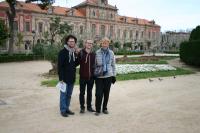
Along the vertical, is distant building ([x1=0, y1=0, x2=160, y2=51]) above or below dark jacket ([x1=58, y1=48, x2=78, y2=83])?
above

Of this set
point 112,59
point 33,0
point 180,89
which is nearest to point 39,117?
point 112,59

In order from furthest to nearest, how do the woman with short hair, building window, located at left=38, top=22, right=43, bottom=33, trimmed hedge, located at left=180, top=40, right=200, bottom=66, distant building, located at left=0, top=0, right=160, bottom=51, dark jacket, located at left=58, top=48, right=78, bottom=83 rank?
building window, located at left=38, top=22, right=43, bottom=33 → distant building, located at left=0, top=0, right=160, bottom=51 → trimmed hedge, located at left=180, top=40, right=200, bottom=66 → the woman with short hair → dark jacket, located at left=58, top=48, right=78, bottom=83

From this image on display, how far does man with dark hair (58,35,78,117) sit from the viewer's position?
6531 mm

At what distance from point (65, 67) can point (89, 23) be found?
193 feet

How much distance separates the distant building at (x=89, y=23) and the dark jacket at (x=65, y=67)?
36.1 metres

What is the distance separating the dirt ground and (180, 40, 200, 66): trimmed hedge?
9.90 metres

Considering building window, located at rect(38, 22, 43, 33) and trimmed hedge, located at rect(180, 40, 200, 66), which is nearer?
trimmed hedge, located at rect(180, 40, 200, 66)

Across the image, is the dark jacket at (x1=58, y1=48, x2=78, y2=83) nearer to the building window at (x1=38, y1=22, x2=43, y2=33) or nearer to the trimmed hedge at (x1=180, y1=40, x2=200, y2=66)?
the trimmed hedge at (x1=180, y1=40, x2=200, y2=66)

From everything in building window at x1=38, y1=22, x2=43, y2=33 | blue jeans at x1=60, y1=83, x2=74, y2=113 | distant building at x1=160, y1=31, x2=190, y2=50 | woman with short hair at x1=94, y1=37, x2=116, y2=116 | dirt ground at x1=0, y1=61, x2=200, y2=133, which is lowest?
dirt ground at x1=0, y1=61, x2=200, y2=133

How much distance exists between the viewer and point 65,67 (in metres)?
6.61

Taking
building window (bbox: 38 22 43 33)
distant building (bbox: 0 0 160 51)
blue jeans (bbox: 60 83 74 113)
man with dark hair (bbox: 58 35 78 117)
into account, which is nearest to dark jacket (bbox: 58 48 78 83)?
man with dark hair (bbox: 58 35 78 117)

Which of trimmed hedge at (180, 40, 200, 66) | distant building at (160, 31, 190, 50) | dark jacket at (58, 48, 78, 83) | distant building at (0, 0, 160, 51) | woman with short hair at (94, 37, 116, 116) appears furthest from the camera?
distant building at (160, 31, 190, 50)

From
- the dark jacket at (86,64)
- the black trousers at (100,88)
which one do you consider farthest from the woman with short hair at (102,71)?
the dark jacket at (86,64)

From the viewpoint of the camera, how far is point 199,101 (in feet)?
27.7
